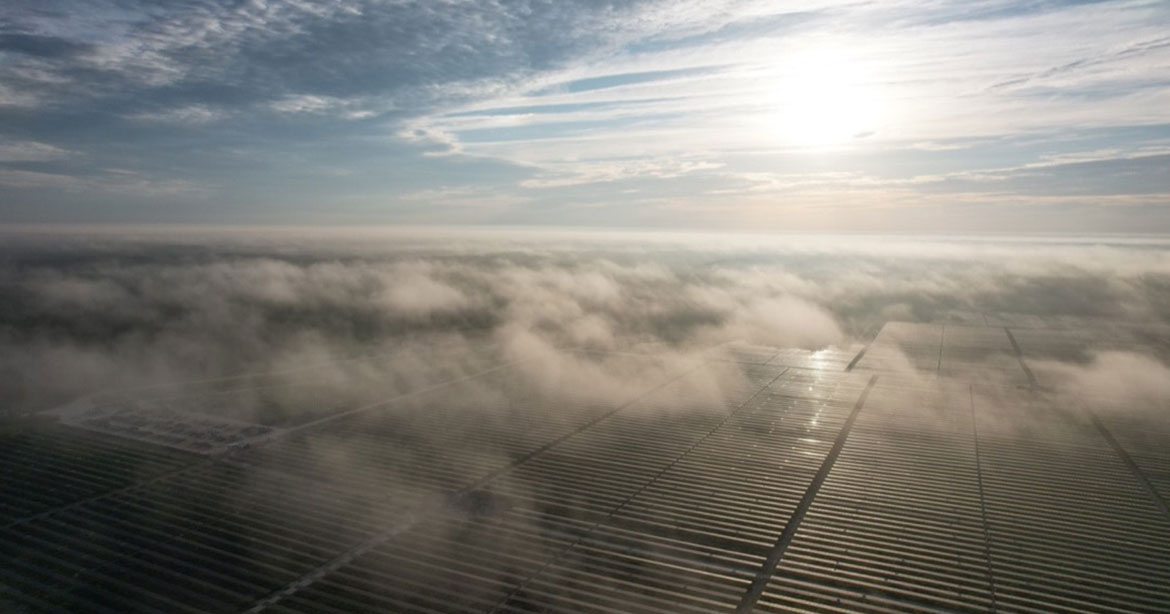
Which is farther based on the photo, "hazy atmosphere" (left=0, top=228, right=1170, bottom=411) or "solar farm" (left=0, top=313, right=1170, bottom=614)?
"hazy atmosphere" (left=0, top=228, right=1170, bottom=411)

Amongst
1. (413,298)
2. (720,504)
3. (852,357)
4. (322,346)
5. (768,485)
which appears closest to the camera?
(720,504)

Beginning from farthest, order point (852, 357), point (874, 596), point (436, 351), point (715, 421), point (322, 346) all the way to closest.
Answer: point (322, 346), point (436, 351), point (852, 357), point (715, 421), point (874, 596)

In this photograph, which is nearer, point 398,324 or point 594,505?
point 594,505

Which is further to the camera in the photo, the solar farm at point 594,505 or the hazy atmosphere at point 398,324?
the hazy atmosphere at point 398,324

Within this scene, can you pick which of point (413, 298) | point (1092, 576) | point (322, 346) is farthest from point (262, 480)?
point (413, 298)

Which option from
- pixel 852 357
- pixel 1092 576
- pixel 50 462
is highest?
pixel 50 462

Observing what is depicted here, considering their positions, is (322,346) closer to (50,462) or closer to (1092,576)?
(50,462)

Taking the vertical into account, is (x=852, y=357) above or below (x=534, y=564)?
below

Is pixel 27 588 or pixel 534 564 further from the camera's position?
pixel 534 564
